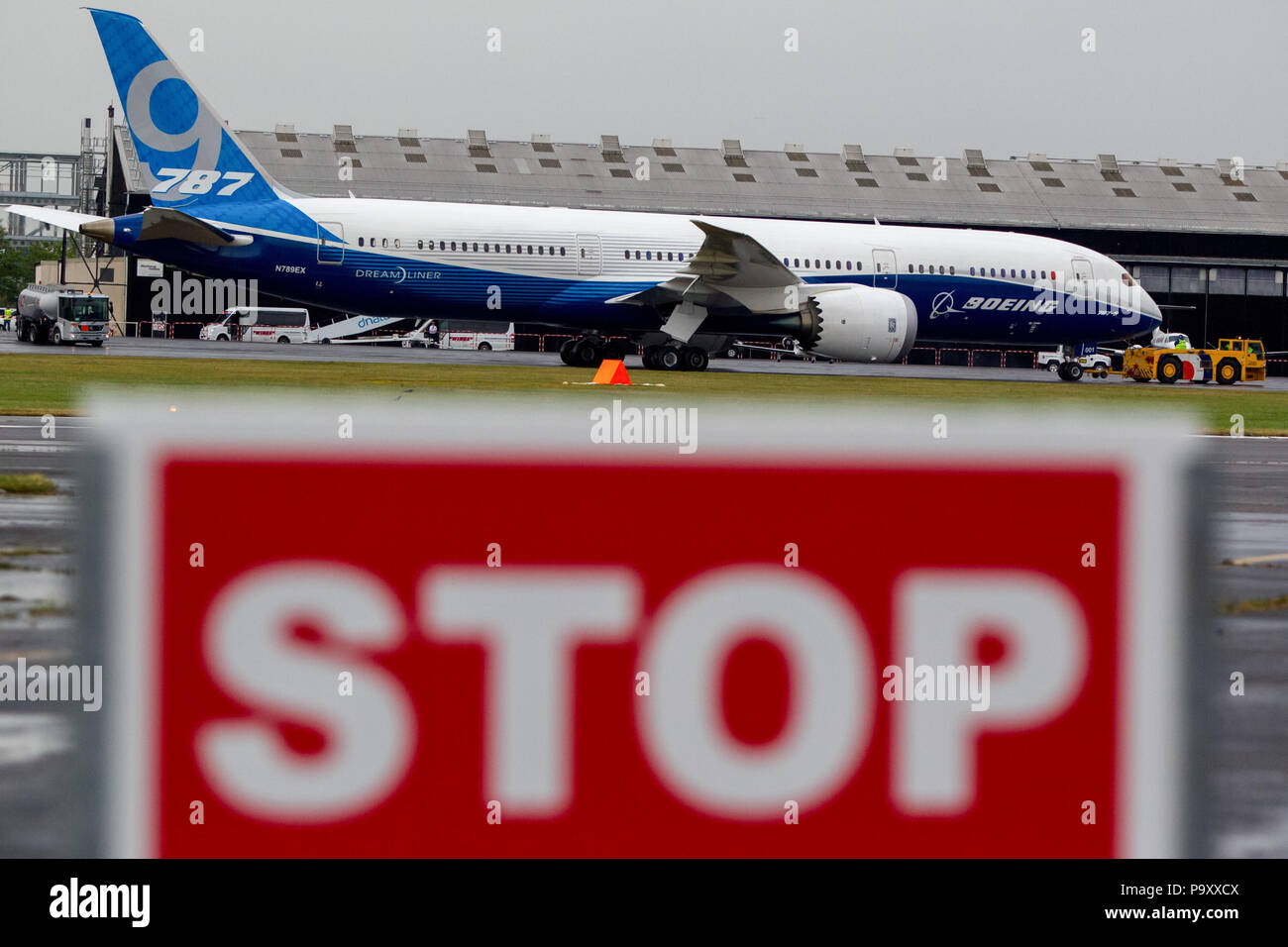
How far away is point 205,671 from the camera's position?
308cm

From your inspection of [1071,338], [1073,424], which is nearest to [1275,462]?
[1073,424]

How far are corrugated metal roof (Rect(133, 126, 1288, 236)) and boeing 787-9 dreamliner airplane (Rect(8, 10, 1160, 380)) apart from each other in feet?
104

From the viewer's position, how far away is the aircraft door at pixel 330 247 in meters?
36.4

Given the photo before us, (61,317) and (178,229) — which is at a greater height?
(61,317)

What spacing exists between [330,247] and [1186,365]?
25.3 meters

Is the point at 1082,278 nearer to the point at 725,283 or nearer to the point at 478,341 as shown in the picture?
the point at 725,283

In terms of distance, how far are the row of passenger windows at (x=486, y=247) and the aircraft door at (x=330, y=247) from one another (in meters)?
0.44

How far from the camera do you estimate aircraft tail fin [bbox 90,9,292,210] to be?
37.1m

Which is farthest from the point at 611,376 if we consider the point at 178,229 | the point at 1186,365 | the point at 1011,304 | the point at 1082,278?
the point at 1186,365

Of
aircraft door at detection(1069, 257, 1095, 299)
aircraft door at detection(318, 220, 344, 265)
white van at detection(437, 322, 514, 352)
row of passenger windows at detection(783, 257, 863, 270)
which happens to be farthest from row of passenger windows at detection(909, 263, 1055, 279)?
white van at detection(437, 322, 514, 352)

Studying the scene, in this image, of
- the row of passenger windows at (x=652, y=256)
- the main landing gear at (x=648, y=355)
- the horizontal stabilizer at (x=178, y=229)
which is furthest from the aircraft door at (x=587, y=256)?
the horizontal stabilizer at (x=178, y=229)

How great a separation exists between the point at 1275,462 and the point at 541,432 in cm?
1939

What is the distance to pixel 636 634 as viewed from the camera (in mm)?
3168
